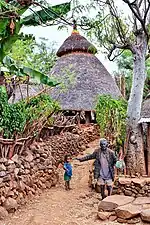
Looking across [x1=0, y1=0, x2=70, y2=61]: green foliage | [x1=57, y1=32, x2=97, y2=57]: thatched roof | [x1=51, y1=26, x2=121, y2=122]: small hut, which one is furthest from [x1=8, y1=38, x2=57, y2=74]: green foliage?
[x1=57, y1=32, x2=97, y2=57]: thatched roof

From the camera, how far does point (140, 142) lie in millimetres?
9102

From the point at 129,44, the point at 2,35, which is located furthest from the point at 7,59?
the point at 129,44

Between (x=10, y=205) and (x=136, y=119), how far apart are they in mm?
4093

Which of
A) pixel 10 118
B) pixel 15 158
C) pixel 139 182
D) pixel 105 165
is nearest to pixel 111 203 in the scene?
pixel 105 165

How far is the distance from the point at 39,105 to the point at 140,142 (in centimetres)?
320

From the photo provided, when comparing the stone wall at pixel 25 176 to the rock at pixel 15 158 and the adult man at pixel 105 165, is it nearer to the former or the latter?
the rock at pixel 15 158

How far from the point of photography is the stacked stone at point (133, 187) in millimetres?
8086

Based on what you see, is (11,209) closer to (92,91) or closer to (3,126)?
(3,126)

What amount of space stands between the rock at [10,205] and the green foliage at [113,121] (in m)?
3.21

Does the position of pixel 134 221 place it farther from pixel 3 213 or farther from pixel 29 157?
pixel 29 157

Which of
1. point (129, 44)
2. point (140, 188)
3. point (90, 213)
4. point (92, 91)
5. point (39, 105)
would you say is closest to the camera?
point (90, 213)

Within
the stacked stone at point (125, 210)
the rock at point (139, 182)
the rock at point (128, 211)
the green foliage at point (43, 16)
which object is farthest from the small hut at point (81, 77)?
the rock at point (128, 211)

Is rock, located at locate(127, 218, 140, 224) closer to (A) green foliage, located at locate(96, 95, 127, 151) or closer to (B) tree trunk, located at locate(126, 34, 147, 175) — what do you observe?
(B) tree trunk, located at locate(126, 34, 147, 175)

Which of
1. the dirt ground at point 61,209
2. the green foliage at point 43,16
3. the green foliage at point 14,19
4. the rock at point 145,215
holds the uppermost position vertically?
the green foliage at point 43,16
